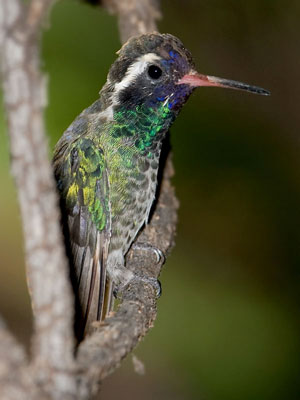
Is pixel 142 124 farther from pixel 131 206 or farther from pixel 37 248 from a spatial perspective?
pixel 37 248

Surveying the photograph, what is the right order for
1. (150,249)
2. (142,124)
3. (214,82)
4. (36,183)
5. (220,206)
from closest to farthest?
(36,183) → (214,82) → (142,124) → (150,249) → (220,206)

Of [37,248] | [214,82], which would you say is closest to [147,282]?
[214,82]

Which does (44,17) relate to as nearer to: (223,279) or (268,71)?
(223,279)

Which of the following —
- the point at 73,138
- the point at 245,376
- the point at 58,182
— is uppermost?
the point at 73,138

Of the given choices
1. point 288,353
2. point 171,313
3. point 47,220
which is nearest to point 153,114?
point 47,220

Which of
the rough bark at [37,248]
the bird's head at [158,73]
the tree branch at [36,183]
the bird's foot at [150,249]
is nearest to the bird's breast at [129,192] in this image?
the bird's foot at [150,249]
